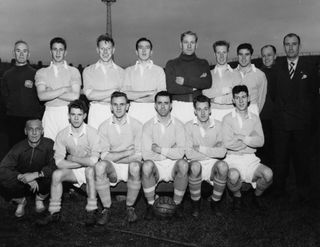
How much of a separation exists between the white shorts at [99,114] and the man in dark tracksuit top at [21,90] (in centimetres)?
98

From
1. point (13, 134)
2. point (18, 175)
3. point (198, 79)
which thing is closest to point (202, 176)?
point (198, 79)

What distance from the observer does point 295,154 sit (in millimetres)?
5461

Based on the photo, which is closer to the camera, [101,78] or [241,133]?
[241,133]

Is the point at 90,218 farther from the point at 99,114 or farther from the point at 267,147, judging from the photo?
the point at 267,147

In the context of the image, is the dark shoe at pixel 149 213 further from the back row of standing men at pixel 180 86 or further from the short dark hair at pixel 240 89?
the short dark hair at pixel 240 89

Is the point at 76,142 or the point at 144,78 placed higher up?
the point at 144,78

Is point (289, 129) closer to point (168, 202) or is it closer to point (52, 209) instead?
point (168, 202)

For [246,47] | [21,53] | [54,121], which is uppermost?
[246,47]

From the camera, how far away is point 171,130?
15.9ft

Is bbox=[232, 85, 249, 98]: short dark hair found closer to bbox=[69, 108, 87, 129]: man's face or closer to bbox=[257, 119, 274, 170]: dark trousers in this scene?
bbox=[257, 119, 274, 170]: dark trousers

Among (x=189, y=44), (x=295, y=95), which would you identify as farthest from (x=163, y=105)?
(x=295, y=95)

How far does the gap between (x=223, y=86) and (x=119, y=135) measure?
1.72 meters

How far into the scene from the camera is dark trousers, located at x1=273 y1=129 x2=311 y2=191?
5.35m

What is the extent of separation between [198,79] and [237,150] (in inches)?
44.4
